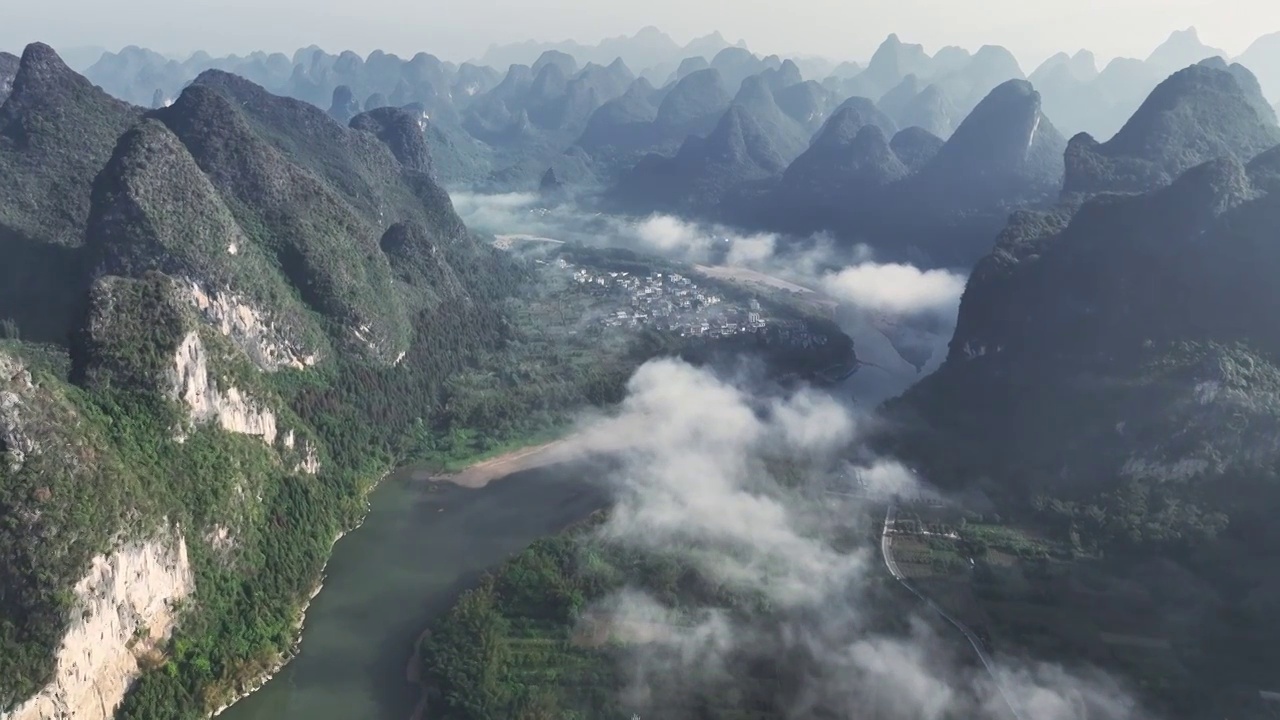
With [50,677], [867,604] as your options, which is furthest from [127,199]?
[867,604]

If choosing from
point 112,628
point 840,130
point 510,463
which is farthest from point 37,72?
point 840,130

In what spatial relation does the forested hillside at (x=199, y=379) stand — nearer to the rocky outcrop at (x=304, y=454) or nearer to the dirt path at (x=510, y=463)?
the rocky outcrop at (x=304, y=454)

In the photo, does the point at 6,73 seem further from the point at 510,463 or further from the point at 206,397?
the point at 510,463

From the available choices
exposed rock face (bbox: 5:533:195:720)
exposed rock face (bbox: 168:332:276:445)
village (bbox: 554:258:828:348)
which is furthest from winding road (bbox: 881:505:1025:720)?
exposed rock face (bbox: 168:332:276:445)

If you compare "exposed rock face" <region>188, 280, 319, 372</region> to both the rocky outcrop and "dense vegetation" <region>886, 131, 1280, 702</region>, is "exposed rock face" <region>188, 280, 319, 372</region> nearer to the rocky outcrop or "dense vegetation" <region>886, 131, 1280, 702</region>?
the rocky outcrop

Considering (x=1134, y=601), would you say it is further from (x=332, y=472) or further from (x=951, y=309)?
(x=951, y=309)
